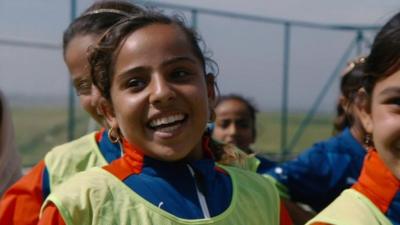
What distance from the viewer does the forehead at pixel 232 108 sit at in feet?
13.7

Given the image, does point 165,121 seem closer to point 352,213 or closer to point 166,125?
point 166,125

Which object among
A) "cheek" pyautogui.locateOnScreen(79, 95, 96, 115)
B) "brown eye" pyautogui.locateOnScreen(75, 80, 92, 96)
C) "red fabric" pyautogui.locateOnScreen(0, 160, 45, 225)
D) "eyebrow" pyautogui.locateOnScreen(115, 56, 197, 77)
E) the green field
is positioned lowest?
the green field

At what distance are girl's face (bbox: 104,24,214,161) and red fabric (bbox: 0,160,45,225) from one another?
1.62 feet

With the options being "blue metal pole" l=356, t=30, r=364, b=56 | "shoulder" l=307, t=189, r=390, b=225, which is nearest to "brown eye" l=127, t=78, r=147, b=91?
"shoulder" l=307, t=189, r=390, b=225

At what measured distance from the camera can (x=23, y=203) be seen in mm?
2162

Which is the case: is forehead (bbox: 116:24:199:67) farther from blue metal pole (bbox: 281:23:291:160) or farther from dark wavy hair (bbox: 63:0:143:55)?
blue metal pole (bbox: 281:23:291:160)

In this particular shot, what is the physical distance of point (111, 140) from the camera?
228cm

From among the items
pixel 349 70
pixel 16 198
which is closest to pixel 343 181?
pixel 349 70

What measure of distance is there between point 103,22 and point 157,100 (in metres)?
0.79

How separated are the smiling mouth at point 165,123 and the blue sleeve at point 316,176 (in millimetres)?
1411

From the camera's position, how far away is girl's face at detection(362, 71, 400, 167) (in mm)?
1638

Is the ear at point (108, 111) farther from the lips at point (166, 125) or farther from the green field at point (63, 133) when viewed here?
the green field at point (63, 133)

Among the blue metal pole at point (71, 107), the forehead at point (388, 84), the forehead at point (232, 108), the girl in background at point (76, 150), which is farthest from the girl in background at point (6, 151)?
the blue metal pole at point (71, 107)

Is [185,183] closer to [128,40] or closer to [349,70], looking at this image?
[128,40]
